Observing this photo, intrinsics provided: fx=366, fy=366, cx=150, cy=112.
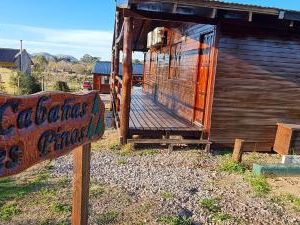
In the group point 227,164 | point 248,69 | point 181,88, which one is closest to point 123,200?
point 227,164

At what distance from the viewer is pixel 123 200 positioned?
236 inches

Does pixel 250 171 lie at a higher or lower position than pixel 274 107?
lower

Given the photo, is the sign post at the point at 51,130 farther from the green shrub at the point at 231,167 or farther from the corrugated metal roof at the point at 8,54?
the corrugated metal roof at the point at 8,54

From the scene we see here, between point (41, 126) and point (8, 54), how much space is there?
69.8 m

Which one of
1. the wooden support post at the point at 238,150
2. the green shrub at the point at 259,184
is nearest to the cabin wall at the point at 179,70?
the wooden support post at the point at 238,150

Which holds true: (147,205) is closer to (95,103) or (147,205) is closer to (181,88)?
(95,103)

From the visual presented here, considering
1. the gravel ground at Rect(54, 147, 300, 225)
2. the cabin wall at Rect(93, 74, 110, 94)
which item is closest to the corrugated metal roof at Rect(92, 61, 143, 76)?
the cabin wall at Rect(93, 74, 110, 94)

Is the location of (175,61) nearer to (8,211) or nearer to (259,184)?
(259,184)

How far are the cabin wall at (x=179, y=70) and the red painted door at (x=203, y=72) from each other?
18 cm

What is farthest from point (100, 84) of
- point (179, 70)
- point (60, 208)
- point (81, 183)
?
point (81, 183)

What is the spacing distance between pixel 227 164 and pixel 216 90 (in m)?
2.06

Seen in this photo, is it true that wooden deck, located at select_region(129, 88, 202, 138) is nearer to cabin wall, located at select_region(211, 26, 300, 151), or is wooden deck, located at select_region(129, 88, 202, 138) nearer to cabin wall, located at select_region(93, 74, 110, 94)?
cabin wall, located at select_region(211, 26, 300, 151)

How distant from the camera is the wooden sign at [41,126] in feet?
8.09

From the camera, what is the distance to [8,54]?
67.0 meters
